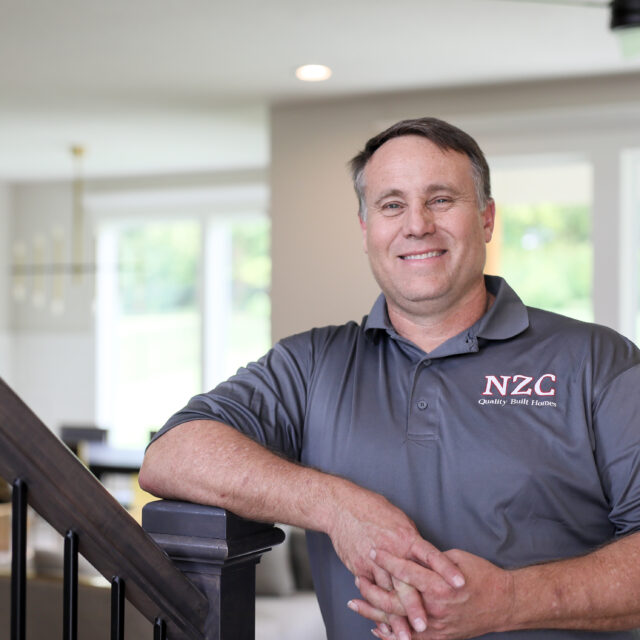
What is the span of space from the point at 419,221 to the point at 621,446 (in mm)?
520

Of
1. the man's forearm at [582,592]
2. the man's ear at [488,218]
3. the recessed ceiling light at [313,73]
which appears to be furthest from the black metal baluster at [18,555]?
the recessed ceiling light at [313,73]

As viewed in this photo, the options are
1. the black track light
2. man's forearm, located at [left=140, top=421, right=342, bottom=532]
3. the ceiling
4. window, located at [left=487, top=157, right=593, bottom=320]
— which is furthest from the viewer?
window, located at [left=487, top=157, right=593, bottom=320]

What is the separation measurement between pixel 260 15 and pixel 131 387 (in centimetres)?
531

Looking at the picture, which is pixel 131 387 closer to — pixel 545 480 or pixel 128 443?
pixel 128 443

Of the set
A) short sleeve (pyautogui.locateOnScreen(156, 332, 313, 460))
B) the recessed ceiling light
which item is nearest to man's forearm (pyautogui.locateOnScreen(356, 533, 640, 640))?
short sleeve (pyautogui.locateOnScreen(156, 332, 313, 460))

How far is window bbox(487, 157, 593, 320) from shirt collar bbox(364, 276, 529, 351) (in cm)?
490

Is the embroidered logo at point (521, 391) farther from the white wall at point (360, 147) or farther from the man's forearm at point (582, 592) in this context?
the white wall at point (360, 147)

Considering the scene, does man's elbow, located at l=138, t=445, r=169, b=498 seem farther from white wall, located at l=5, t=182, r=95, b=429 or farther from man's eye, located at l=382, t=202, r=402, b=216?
white wall, located at l=5, t=182, r=95, b=429

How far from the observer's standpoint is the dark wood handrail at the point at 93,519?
98cm

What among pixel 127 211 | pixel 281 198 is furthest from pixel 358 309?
pixel 127 211

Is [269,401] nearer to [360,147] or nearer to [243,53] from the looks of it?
[243,53]

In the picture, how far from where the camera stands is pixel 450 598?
4.05ft

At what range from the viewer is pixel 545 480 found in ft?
4.80

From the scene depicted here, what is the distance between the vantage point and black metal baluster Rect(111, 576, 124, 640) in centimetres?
111
